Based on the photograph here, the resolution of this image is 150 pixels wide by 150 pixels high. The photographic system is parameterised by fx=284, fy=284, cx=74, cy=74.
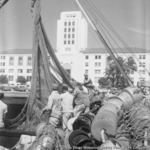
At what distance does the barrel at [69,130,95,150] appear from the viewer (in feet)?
13.9

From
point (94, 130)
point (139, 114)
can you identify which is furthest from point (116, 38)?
point (94, 130)

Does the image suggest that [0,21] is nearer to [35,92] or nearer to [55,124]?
[35,92]

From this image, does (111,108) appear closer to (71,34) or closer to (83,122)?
(83,122)

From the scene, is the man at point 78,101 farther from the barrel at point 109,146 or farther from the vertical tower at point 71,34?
the vertical tower at point 71,34

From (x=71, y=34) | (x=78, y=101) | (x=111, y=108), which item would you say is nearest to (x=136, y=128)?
(x=111, y=108)

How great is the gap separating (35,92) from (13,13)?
7.00ft

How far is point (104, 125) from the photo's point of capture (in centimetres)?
403

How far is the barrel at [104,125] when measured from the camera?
13.1 ft

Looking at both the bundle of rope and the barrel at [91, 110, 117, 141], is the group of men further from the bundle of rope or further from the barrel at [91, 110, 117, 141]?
the barrel at [91, 110, 117, 141]

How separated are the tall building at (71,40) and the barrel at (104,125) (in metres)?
14.3

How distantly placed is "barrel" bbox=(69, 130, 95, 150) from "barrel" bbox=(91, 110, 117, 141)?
0.19 m

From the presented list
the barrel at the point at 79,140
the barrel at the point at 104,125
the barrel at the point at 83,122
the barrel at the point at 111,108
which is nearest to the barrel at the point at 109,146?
the barrel at the point at 104,125

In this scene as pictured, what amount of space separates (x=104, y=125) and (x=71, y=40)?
23876 mm

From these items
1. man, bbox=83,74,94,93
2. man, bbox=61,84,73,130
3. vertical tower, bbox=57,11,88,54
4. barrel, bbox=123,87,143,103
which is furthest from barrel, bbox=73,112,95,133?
vertical tower, bbox=57,11,88,54
